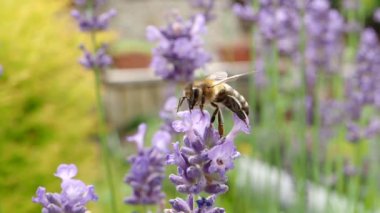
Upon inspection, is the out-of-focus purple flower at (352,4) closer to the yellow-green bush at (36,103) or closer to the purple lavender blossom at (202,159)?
the yellow-green bush at (36,103)

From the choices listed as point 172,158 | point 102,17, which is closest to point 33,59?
point 102,17

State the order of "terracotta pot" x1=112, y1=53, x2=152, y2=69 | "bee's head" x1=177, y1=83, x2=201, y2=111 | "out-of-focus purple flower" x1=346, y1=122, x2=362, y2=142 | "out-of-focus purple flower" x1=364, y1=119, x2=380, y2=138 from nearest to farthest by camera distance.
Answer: "bee's head" x1=177, y1=83, x2=201, y2=111 < "out-of-focus purple flower" x1=346, y1=122, x2=362, y2=142 < "out-of-focus purple flower" x1=364, y1=119, x2=380, y2=138 < "terracotta pot" x1=112, y1=53, x2=152, y2=69

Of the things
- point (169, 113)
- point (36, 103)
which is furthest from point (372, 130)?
point (36, 103)

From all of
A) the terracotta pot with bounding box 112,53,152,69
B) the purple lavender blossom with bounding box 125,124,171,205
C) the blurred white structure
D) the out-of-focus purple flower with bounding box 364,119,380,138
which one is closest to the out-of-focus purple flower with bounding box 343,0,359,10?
the out-of-focus purple flower with bounding box 364,119,380,138

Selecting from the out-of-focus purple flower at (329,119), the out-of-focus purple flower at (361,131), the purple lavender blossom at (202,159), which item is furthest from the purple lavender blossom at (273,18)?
the purple lavender blossom at (202,159)

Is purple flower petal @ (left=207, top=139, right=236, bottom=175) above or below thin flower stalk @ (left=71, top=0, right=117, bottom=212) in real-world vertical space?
below

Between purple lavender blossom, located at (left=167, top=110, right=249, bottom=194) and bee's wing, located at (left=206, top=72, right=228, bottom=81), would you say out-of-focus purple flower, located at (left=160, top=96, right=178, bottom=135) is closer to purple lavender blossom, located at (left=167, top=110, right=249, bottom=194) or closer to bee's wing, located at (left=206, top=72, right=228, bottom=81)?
bee's wing, located at (left=206, top=72, right=228, bottom=81)
